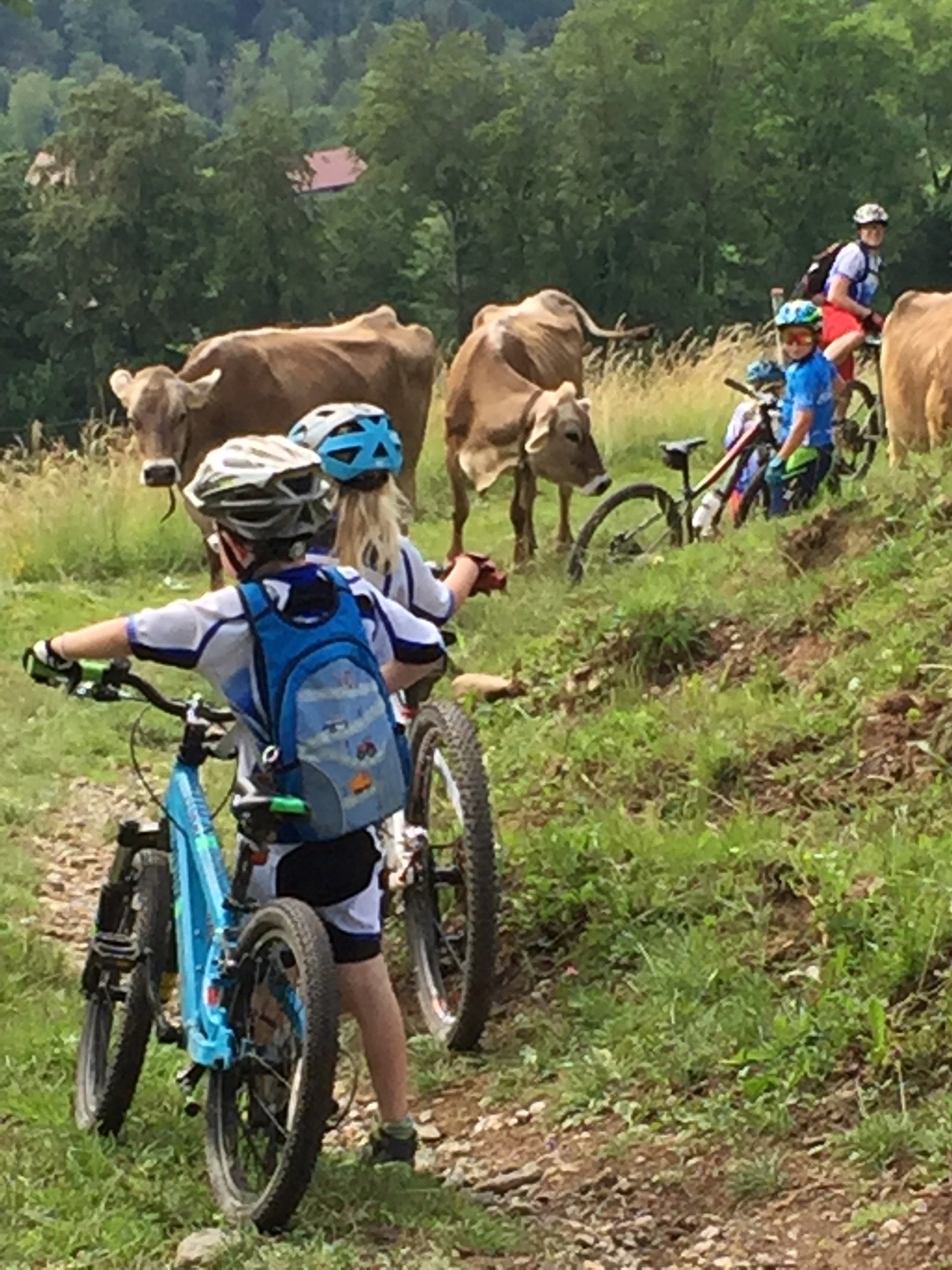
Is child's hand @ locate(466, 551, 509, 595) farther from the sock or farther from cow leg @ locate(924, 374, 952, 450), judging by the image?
cow leg @ locate(924, 374, 952, 450)

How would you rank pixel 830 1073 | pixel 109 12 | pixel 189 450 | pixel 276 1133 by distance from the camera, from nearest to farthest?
pixel 276 1133 < pixel 830 1073 < pixel 189 450 < pixel 109 12

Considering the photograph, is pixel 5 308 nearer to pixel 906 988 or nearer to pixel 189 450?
pixel 189 450

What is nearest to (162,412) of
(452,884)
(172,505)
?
(172,505)

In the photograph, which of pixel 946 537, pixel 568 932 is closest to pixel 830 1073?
pixel 568 932

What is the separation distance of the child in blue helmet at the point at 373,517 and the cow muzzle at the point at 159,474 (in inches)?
254

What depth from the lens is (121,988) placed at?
14.8 feet

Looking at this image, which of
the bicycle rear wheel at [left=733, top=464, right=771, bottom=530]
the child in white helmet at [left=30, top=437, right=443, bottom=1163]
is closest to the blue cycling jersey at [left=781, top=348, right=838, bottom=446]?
the bicycle rear wheel at [left=733, top=464, right=771, bottom=530]

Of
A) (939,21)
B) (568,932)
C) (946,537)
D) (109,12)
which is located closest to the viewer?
(568,932)

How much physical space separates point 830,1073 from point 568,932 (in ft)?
4.09

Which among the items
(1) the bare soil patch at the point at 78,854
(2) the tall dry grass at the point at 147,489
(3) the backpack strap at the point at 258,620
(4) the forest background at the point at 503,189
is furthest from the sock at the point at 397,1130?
(4) the forest background at the point at 503,189

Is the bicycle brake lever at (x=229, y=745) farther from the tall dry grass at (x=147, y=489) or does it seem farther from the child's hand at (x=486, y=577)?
the tall dry grass at (x=147, y=489)

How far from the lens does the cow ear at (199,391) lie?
12148 mm

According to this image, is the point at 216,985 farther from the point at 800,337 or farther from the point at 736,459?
the point at 736,459

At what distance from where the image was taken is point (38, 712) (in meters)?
9.16
